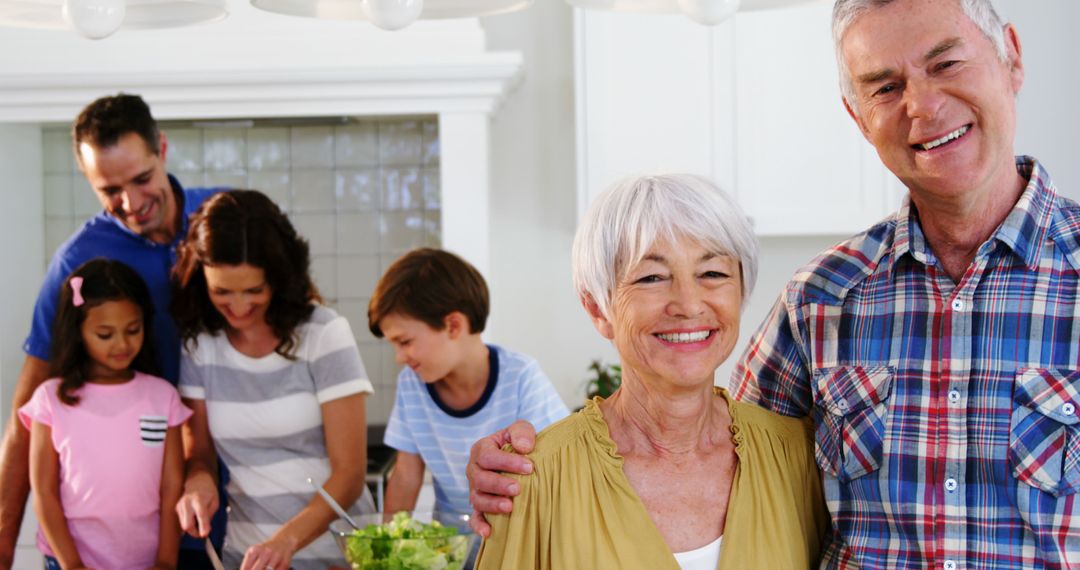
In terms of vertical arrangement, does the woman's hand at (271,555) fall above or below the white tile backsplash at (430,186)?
below

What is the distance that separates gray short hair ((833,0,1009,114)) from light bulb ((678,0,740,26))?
5.8 inches

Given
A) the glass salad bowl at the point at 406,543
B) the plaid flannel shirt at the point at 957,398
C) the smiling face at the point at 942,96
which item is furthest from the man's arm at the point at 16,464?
the smiling face at the point at 942,96

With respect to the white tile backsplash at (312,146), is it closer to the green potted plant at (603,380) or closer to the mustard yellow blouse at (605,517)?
the green potted plant at (603,380)

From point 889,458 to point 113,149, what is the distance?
5.35ft

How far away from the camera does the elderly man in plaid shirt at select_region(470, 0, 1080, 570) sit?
123 centimetres

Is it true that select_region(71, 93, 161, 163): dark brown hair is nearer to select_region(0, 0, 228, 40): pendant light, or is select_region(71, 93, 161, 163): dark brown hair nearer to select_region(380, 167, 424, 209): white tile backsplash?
select_region(0, 0, 228, 40): pendant light

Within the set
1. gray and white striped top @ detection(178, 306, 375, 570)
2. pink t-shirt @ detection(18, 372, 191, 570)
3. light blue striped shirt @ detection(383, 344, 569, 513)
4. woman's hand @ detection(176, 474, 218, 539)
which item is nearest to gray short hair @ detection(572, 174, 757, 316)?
light blue striped shirt @ detection(383, 344, 569, 513)

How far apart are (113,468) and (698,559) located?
1407mm

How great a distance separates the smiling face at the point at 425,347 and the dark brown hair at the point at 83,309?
22.3 inches

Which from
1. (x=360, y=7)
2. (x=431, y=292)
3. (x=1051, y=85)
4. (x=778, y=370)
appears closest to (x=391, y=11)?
(x=360, y=7)

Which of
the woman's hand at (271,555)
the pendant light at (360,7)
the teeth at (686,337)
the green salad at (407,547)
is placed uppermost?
the pendant light at (360,7)

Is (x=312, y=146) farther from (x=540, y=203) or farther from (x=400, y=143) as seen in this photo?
(x=540, y=203)

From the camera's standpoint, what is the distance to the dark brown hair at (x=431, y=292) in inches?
85.0

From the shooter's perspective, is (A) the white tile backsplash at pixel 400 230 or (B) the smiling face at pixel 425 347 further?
(A) the white tile backsplash at pixel 400 230
